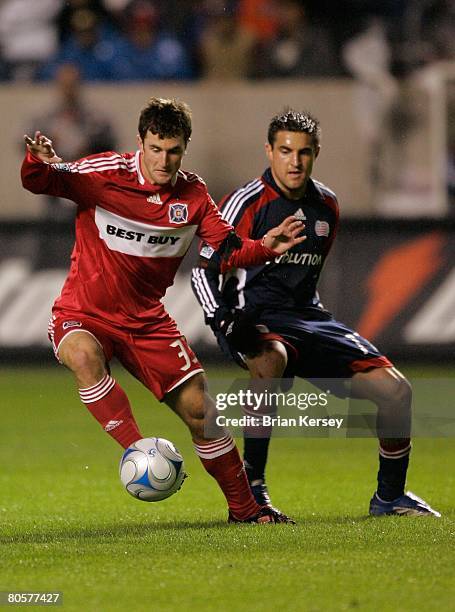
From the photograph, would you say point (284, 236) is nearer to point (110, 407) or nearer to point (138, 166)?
point (138, 166)

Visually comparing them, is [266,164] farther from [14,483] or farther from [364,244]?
[14,483]

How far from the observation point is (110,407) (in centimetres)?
608

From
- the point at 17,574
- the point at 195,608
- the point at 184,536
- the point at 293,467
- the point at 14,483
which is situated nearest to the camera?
the point at 195,608

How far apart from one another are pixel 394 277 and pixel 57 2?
5.27 metres

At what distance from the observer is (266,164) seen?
46.0 feet

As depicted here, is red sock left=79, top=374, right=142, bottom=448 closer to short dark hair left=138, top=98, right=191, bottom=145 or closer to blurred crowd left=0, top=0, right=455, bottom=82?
short dark hair left=138, top=98, right=191, bottom=145

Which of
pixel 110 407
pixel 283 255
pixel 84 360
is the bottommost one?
pixel 110 407

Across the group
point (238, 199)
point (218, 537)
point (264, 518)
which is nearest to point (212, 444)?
point (264, 518)

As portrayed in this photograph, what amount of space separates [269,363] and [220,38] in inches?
338

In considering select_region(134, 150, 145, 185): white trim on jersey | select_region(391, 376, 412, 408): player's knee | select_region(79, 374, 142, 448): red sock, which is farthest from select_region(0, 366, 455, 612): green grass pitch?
select_region(134, 150, 145, 185): white trim on jersey

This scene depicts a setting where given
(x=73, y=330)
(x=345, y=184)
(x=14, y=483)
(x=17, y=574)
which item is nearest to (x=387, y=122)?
(x=345, y=184)

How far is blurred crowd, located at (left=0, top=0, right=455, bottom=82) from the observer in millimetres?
14484

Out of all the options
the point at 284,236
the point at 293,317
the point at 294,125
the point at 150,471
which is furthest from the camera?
the point at 293,317

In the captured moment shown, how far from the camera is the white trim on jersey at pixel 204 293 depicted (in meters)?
6.81
